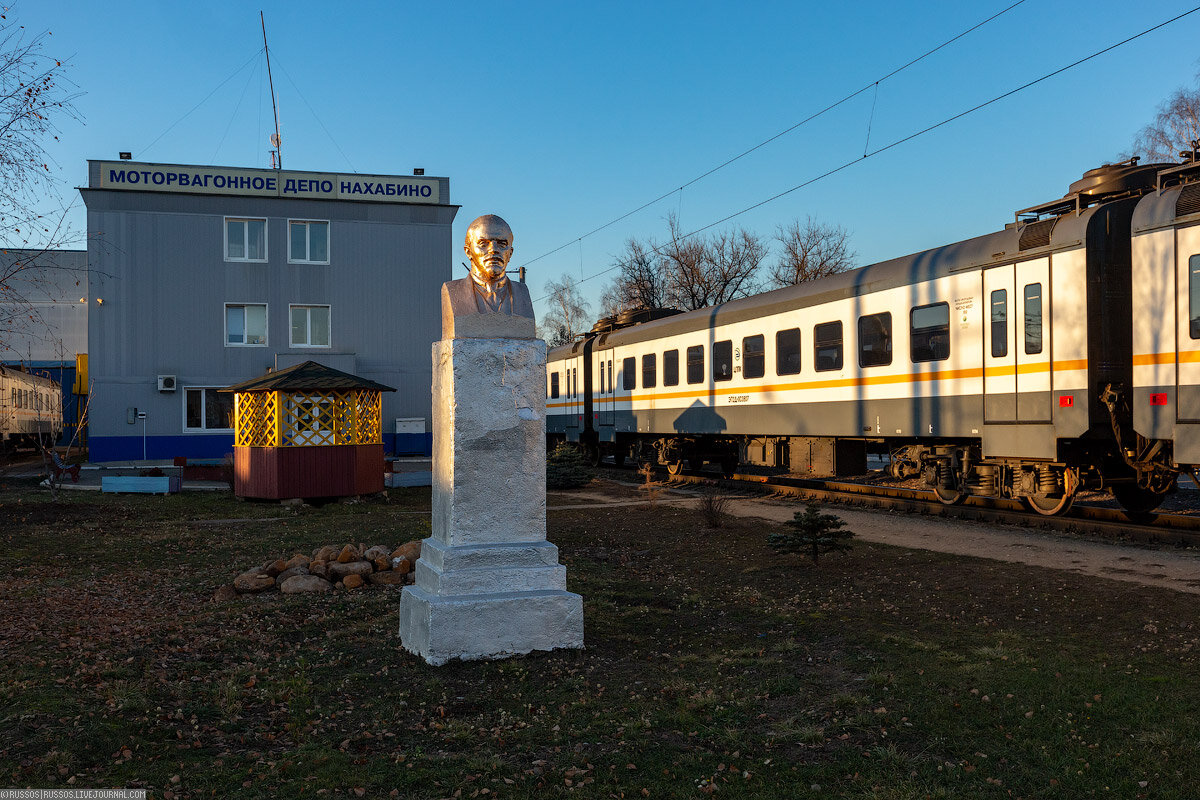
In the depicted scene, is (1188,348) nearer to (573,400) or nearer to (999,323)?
(999,323)

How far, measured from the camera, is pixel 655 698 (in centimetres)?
520

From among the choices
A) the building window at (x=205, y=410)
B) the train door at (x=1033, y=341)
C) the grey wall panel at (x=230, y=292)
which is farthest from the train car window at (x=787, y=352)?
the building window at (x=205, y=410)

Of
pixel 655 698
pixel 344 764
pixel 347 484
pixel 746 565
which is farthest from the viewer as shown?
pixel 347 484

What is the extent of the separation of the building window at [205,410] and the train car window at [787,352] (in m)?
20.1

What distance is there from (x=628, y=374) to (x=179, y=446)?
15967 mm

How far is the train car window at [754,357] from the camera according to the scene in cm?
1712

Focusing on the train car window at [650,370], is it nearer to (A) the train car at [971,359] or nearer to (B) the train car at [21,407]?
(A) the train car at [971,359]

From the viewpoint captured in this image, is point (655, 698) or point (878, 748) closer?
point (878, 748)

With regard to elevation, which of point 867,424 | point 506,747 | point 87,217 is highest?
point 87,217

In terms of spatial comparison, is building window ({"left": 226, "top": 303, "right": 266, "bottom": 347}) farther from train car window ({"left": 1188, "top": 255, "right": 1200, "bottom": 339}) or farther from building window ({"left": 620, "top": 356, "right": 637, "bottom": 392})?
train car window ({"left": 1188, "top": 255, "right": 1200, "bottom": 339})

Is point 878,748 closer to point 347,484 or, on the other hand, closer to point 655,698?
point 655,698

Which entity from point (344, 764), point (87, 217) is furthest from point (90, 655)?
point (87, 217)

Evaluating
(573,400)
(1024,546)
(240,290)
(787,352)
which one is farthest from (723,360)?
(240,290)

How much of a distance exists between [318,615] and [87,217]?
27011 mm
